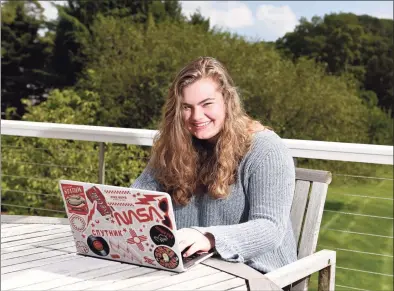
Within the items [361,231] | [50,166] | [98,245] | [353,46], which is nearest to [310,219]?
[98,245]

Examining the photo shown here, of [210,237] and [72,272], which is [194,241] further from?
[72,272]

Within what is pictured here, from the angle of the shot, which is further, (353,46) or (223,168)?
(353,46)

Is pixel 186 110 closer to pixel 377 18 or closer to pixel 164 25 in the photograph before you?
pixel 164 25

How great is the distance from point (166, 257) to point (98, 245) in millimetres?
222

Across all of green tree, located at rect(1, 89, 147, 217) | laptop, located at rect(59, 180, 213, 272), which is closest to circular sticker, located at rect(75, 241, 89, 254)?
laptop, located at rect(59, 180, 213, 272)

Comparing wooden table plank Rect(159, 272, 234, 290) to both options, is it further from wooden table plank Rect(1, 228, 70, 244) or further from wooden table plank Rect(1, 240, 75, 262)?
wooden table plank Rect(1, 228, 70, 244)

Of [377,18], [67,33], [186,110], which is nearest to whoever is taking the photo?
[186,110]

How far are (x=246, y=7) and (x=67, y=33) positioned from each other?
10018mm

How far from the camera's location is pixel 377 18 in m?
22.9

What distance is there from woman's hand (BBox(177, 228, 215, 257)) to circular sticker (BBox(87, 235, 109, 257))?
0.69 feet

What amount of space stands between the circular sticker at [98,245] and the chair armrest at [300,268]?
435mm

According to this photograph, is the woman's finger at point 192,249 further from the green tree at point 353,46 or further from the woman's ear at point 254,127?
the green tree at point 353,46

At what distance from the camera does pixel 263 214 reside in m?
1.88

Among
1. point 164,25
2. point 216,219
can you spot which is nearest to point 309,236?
point 216,219
